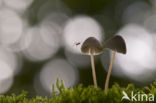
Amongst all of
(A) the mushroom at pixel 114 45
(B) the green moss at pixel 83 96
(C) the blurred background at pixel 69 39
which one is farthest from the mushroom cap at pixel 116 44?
(C) the blurred background at pixel 69 39

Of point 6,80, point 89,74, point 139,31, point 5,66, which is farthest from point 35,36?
point 89,74

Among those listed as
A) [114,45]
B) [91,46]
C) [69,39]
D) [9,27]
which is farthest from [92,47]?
[9,27]

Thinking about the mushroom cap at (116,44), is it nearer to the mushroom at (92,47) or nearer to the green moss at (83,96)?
the mushroom at (92,47)

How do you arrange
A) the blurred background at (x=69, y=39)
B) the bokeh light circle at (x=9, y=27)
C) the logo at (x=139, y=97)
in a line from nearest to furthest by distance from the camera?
the logo at (x=139, y=97), the blurred background at (x=69, y=39), the bokeh light circle at (x=9, y=27)

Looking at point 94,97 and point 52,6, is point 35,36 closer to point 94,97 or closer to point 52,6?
point 52,6

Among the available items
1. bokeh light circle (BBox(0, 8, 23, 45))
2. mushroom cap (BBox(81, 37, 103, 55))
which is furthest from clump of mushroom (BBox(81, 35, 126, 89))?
bokeh light circle (BBox(0, 8, 23, 45))

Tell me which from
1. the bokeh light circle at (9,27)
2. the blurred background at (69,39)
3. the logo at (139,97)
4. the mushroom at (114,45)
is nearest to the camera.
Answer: the logo at (139,97)

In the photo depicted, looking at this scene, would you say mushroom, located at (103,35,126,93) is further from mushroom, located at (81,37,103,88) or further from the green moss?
the green moss
